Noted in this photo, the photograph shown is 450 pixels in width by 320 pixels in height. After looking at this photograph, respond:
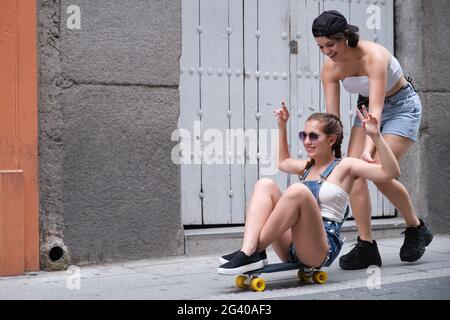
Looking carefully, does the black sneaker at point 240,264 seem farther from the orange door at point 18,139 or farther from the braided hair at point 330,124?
the orange door at point 18,139

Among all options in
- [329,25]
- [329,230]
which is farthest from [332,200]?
[329,25]

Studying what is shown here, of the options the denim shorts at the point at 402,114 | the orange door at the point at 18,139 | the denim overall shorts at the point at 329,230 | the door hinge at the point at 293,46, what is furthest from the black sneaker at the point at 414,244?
the orange door at the point at 18,139

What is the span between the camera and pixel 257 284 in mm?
4625

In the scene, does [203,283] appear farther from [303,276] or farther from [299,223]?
Answer: [299,223]

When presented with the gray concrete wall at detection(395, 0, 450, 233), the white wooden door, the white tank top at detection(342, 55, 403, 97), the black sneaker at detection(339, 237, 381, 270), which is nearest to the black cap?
the white tank top at detection(342, 55, 403, 97)

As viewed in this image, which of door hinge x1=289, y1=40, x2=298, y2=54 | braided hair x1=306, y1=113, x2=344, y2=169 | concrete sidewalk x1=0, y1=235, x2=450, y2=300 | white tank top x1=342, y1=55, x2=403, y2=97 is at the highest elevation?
door hinge x1=289, y1=40, x2=298, y2=54

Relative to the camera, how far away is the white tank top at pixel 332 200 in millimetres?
4848

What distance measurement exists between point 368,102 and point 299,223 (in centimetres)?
134

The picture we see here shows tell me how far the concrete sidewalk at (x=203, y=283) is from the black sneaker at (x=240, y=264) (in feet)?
0.49

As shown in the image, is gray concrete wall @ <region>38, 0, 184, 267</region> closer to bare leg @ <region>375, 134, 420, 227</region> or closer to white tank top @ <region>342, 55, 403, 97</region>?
white tank top @ <region>342, 55, 403, 97</region>

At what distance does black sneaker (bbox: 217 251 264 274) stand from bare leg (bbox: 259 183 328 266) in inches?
4.2

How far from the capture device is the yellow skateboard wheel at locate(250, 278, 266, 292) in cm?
461

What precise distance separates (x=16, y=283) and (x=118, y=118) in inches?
56.2
